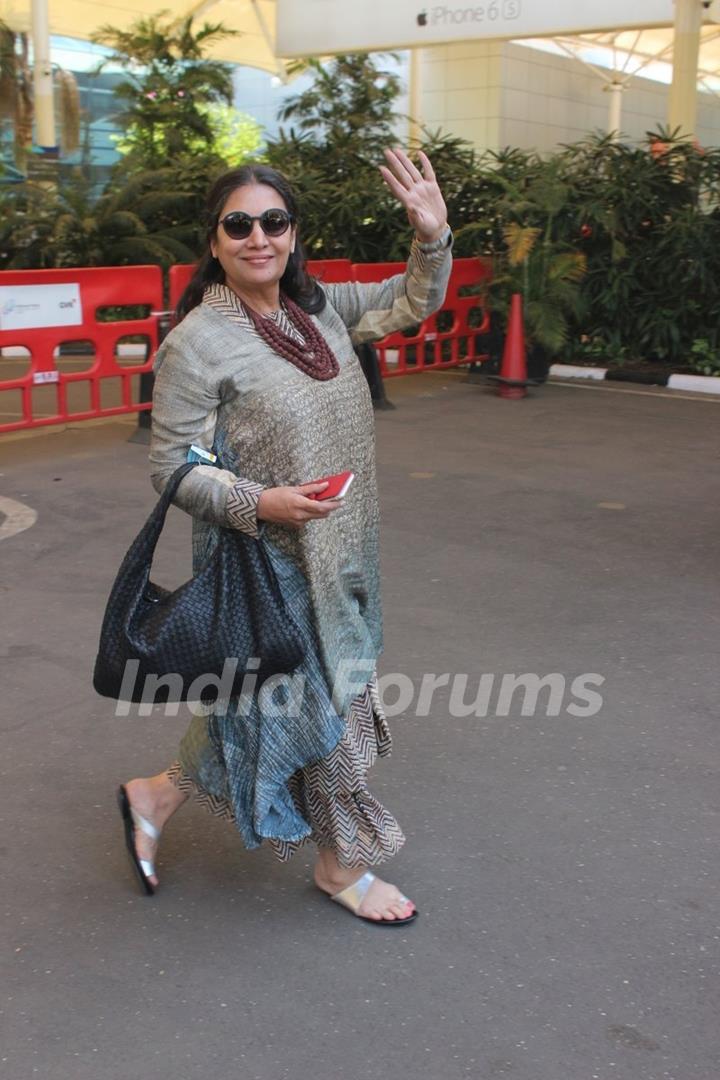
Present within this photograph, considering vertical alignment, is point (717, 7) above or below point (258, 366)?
above

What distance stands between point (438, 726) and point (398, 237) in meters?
10.6

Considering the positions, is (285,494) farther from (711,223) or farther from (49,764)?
(711,223)

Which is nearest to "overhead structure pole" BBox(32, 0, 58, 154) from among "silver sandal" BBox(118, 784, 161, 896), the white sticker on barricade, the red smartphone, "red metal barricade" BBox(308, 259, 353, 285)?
"red metal barricade" BBox(308, 259, 353, 285)

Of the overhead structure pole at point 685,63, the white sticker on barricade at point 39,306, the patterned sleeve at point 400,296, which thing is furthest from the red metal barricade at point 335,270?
the patterned sleeve at point 400,296

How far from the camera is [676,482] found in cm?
803

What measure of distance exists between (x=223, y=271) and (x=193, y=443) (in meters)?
0.45

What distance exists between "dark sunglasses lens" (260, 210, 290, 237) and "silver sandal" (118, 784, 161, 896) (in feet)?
4.90

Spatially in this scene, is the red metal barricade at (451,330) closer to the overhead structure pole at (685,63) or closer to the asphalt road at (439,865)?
the overhead structure pole at (685,63)

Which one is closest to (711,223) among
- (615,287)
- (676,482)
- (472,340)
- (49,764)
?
(615,287)

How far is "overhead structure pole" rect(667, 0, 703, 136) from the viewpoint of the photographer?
14.1 metres

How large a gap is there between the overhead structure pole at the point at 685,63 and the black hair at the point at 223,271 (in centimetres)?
1203

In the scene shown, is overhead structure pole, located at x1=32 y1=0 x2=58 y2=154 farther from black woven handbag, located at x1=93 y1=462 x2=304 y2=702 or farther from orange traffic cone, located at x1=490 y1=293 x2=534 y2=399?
black woven handbag, located at x1=93 y1=462 x2=304 y2=702

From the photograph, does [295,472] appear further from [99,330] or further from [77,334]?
[99,330]

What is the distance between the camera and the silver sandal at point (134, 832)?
10.7 feet
